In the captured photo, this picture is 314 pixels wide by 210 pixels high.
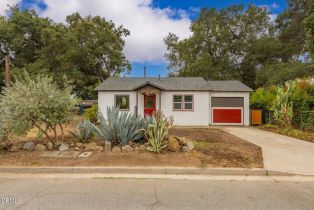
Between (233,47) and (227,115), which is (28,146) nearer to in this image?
(227,115)

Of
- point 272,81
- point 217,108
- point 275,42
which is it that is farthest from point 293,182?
point 275,42

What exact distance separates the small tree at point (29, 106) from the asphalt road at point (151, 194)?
2.31 meters

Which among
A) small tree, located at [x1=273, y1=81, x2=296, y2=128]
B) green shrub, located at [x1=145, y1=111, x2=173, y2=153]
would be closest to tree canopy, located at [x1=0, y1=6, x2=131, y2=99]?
small tree, located at [x1=273, y1=81, x2=296, y2=128]

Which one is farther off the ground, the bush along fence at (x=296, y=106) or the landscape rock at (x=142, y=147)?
the bush along fence at (x=296, y=106)

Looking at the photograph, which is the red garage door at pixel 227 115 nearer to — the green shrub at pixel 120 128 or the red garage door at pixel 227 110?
the red garage door at pixel 227 110

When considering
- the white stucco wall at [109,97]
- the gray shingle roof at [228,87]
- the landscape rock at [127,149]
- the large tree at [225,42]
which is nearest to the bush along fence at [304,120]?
the gray shingle roof at [228,87]

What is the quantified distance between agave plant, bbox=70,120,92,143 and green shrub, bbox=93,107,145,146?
1.47 ft

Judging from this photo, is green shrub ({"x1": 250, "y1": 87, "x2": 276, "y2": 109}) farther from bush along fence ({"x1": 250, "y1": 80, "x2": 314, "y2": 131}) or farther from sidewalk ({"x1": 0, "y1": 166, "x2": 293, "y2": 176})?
sidewalk ({"x1": 0, "y1": 166, "x2": 293, "y2": 176})

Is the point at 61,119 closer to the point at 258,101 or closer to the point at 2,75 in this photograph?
the point at 258,101

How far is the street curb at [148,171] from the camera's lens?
576 cm

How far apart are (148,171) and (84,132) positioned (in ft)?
11.2

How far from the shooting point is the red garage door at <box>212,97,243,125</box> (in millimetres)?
17500

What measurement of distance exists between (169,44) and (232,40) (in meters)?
8.89

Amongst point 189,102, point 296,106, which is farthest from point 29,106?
point 296,106
